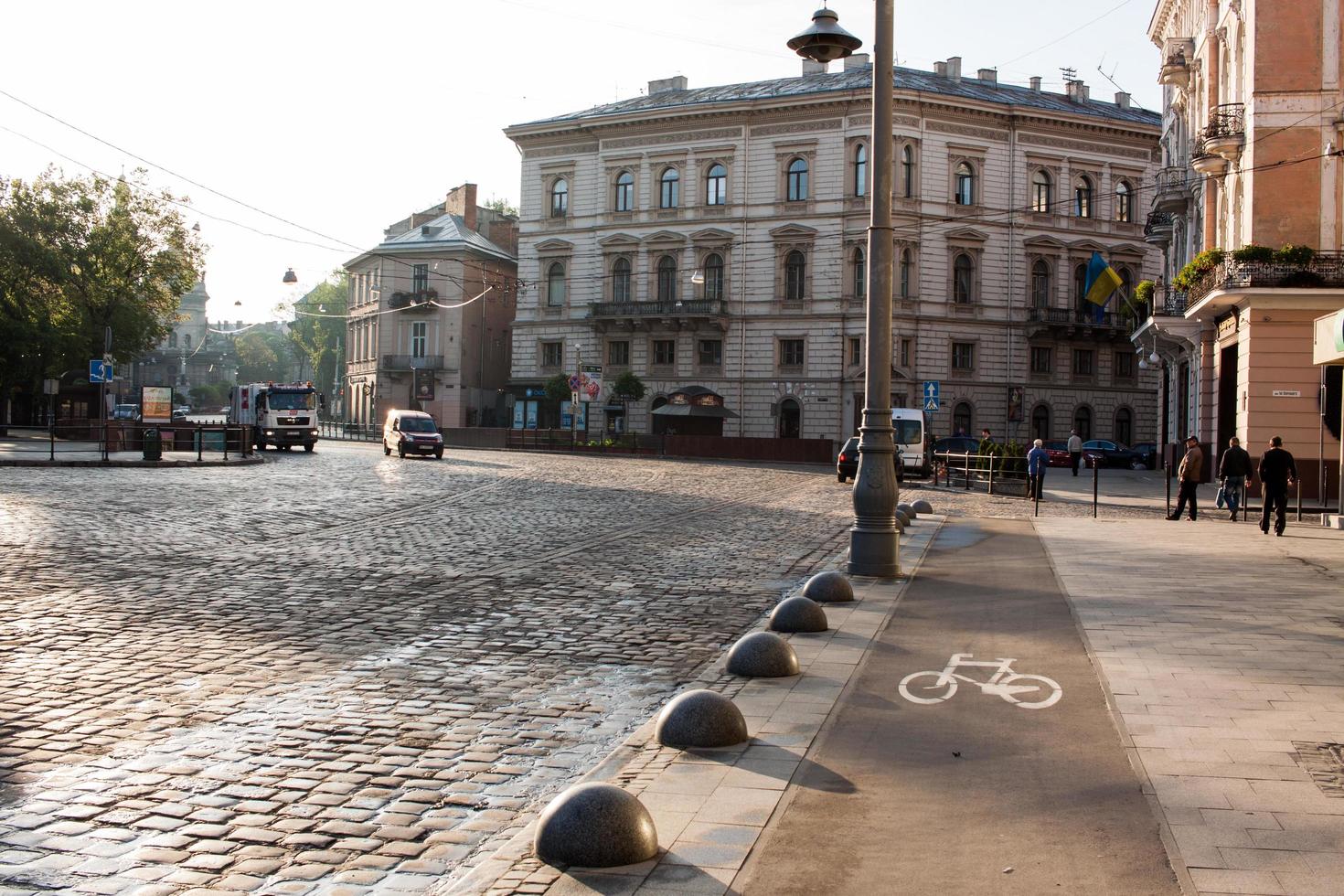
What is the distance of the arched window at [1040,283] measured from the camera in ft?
188

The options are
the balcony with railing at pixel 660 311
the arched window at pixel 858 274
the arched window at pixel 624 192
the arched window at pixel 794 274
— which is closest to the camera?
the arched window at pixel 858 274

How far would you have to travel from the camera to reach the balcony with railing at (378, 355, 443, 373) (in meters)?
70.4

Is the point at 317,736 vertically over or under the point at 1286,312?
under

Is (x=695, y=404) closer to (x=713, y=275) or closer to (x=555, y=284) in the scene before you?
(x=713, y=275)

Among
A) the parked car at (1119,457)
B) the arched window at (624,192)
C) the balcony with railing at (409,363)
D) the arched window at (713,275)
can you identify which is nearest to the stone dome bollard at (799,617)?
the parked car at (1119,457)

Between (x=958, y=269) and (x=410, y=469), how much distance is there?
3121 cm

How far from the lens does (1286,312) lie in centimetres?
2955

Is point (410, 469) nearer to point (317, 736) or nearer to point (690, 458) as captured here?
point (690, 458)

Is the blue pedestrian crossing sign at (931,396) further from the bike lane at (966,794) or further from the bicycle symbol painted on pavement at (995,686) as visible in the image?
the bicycle symbol painted on pavement at (995,686)

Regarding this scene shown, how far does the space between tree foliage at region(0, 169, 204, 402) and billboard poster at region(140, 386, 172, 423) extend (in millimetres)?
16961

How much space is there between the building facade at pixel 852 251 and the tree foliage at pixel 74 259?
65.0 ft

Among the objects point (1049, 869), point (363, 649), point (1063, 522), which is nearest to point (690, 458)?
point (1063, 522)

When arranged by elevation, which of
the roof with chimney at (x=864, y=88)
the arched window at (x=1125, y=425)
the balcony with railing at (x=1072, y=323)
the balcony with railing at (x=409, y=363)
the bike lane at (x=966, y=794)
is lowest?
the bike lane at (x=966, y=794)

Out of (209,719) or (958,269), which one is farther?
(958,269)
